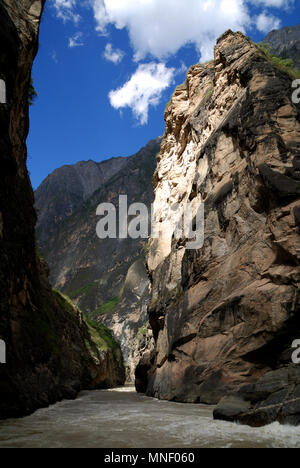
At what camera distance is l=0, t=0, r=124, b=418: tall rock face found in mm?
10430

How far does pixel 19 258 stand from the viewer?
14.2m

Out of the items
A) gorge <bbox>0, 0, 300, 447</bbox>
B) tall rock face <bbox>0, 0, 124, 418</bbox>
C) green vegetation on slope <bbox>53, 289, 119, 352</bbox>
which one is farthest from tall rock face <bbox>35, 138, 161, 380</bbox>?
tall rock face <bbox>0, 0, 124, 418</bbox>

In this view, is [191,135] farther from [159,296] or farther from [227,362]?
[227,362]

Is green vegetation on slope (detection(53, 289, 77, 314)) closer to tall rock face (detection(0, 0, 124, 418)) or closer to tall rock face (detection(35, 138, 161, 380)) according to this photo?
tall rock face (detection(0, 0, 124, 418))

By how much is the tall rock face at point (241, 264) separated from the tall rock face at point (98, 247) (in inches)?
1697

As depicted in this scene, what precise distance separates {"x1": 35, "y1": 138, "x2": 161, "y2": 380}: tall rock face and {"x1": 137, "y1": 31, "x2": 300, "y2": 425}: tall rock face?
43101 mm

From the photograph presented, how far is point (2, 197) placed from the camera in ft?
39.8

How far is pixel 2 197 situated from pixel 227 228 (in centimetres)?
1001

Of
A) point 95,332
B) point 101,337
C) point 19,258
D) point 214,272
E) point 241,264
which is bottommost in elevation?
point 101,337

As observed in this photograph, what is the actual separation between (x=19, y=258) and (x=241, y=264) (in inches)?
380

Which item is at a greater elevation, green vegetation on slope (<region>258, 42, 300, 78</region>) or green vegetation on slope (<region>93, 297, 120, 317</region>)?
green vegetation on slope (<region>258, 42, 300, 78</region>)

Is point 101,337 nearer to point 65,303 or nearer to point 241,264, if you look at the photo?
point 65,303

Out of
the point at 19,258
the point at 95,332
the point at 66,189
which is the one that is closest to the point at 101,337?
the point at 95,332
